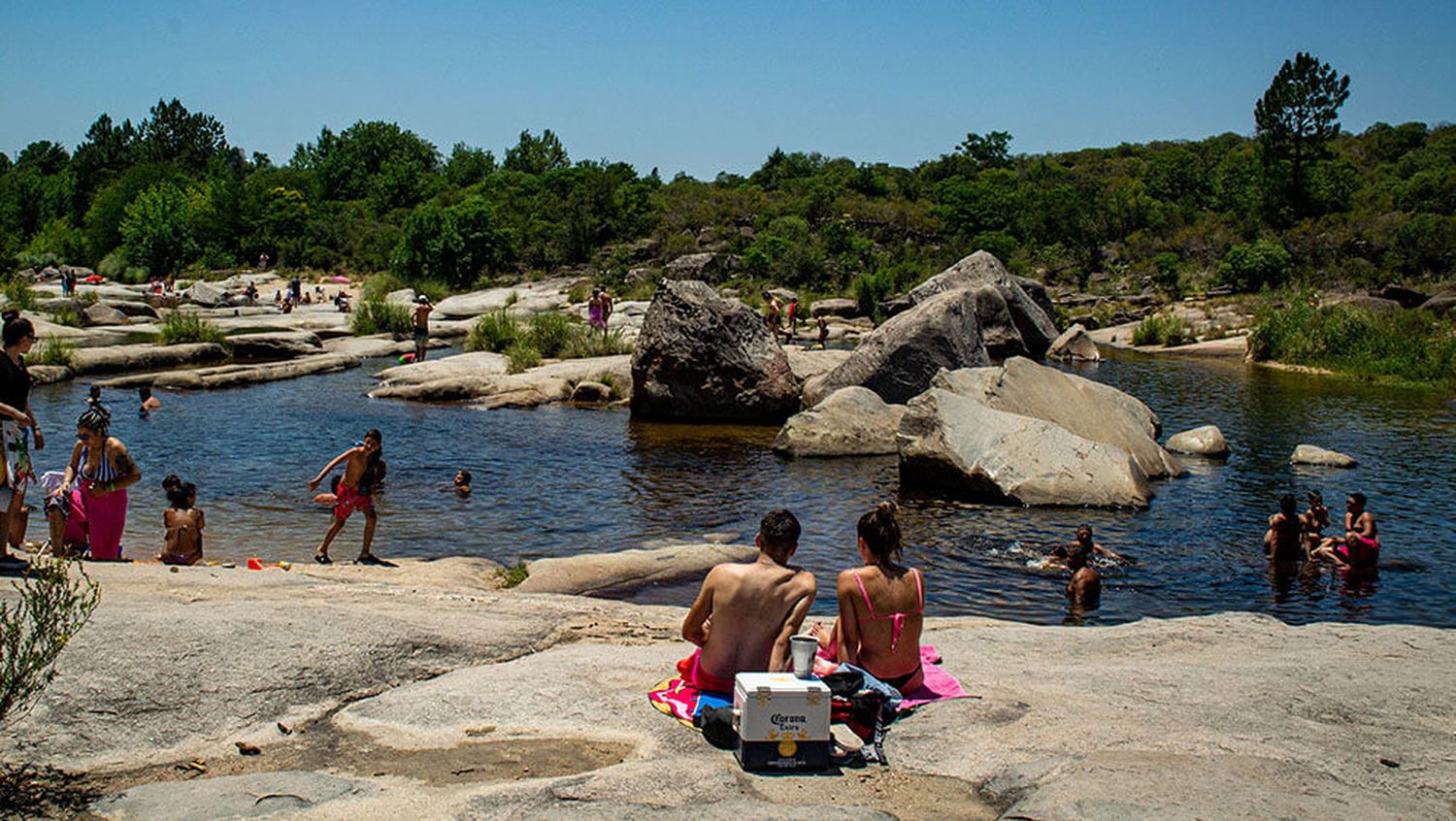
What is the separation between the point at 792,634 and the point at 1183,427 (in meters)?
18.4

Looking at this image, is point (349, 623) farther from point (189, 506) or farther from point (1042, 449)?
point (1042, 449)

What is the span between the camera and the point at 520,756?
18.7ft

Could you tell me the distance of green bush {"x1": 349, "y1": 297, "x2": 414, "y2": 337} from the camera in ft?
121

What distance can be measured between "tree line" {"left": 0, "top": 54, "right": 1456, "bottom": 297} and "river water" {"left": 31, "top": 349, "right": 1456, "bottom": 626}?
88.5 feet

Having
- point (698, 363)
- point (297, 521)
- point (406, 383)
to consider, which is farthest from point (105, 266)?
point (297, 521)

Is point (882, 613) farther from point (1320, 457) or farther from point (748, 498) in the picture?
point (1320, 457)

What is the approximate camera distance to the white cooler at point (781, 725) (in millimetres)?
5492

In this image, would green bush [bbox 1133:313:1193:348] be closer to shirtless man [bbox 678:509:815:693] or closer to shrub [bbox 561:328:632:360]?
shrub [bbox 561:328:632:360]

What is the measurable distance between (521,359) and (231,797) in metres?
22.6

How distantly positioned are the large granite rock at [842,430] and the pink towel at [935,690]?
40.4ft

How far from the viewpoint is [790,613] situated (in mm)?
6418

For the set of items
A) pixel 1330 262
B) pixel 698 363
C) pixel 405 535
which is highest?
pixel 1330 262

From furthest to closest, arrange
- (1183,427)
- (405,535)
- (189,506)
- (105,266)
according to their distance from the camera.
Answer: (105,266) < (1183,427) < (405,535) < (189,506)

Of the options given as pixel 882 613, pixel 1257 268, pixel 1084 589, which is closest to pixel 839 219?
pixel 1257 268
